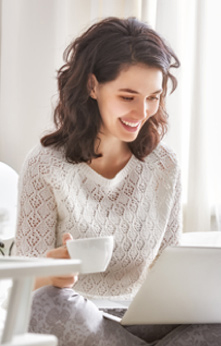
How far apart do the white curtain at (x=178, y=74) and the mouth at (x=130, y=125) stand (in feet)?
3.54

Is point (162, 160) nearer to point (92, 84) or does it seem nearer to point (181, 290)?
point (92, 84)

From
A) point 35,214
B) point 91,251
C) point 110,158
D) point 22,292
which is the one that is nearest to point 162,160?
point 110,158

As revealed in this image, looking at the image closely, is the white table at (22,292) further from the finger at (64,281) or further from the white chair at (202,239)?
the white chair at (202,239)

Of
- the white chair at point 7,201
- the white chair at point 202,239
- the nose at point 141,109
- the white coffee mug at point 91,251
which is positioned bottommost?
the white chair at point 202,239

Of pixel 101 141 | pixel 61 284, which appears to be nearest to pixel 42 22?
pixel 101 141

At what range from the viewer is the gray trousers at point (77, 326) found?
1464mm

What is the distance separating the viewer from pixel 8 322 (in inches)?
31.8

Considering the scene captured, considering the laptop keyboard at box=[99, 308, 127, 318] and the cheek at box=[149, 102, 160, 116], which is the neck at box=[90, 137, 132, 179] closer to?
the cheek at box=[149, 102, 160, 116]

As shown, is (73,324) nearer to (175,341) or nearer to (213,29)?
(175,341)

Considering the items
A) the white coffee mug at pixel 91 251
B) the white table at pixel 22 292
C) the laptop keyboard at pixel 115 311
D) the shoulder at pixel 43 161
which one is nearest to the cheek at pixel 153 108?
the shoulder at pixel 43 161

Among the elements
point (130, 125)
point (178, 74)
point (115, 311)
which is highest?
point (178, 74)

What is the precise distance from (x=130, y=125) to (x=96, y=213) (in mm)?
247

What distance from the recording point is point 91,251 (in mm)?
1169

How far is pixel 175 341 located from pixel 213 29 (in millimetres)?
1680
